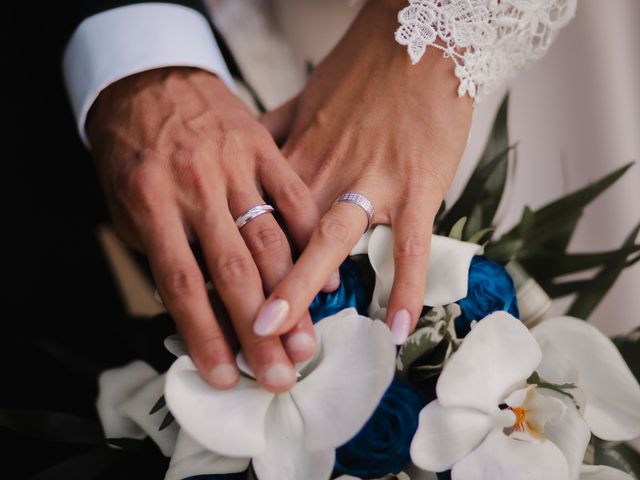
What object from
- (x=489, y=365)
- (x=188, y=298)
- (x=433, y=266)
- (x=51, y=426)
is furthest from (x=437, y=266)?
(x=51, y=426)

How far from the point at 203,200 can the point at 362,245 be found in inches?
6.1

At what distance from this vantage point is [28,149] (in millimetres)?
876

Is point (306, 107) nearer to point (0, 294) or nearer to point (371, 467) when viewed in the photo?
point (371, 467)

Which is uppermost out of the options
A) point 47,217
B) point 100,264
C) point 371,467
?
point 371,467

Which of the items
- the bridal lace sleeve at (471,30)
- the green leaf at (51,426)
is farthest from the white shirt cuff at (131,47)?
the green leaf at (51,426)

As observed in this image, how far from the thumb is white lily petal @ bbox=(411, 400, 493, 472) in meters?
0.40

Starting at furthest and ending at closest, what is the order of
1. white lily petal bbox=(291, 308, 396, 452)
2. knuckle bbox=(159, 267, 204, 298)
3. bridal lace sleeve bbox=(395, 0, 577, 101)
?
bridal lace sleeve bbox=(395, 0, 577, 101), knuckle bbox=(159, 267, 204, 298), white lily petal bbox=(291, 308, 396, 452)

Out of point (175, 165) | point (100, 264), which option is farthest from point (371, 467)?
point (100, 264)

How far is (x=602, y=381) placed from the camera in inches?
17.4

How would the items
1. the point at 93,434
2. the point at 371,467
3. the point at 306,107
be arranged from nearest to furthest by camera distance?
the point at 371,467
the point at 93,434
the point at 306,107

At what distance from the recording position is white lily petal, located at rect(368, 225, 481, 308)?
0.45 m

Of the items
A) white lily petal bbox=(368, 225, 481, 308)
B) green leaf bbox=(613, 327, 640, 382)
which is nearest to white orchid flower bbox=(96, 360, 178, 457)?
white lily petal bbox=(368, 225, 481, 308)

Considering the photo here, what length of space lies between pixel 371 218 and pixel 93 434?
0.33 metres

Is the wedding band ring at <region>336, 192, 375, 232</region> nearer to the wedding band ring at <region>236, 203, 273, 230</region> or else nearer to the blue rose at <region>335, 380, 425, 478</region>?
the wedding band ring at <region>236, 203, 273, 230</region>
